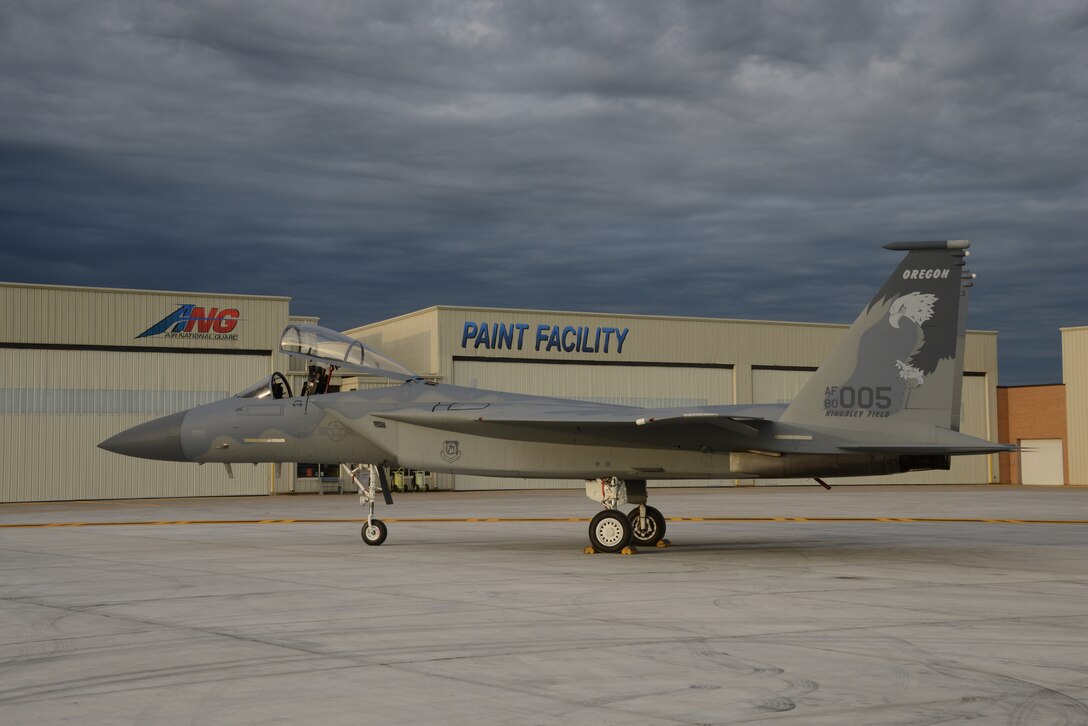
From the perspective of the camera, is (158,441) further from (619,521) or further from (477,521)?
(477,521)

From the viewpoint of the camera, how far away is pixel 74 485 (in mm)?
39750

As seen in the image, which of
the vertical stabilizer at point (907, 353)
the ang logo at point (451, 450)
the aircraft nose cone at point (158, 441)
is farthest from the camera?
the aircraft nose cone at point (158, 441)

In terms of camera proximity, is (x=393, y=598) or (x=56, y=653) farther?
(x=393, y=598)

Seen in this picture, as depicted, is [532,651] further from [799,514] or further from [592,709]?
[799,514]

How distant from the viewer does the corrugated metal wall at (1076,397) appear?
5334 centimetres

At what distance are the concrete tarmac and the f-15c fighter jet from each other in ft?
4.38

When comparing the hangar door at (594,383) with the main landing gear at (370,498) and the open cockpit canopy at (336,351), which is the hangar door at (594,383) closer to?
the main landing gear at (370,498)

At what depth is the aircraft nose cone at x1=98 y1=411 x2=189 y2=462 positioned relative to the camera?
17.9 meters

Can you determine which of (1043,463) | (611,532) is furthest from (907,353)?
(1043,463)

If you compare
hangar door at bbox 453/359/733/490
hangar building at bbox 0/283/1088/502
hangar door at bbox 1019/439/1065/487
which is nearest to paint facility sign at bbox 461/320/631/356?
hangar building at bbox 0/283/1088/502

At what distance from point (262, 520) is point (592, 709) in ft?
70.8

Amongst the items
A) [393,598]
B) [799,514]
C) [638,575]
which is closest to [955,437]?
[638,575]

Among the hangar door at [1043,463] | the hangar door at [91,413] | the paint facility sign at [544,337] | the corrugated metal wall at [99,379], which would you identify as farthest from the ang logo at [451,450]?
the hangar door at [1043,463]

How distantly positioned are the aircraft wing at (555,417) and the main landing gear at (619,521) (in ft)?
3.86
